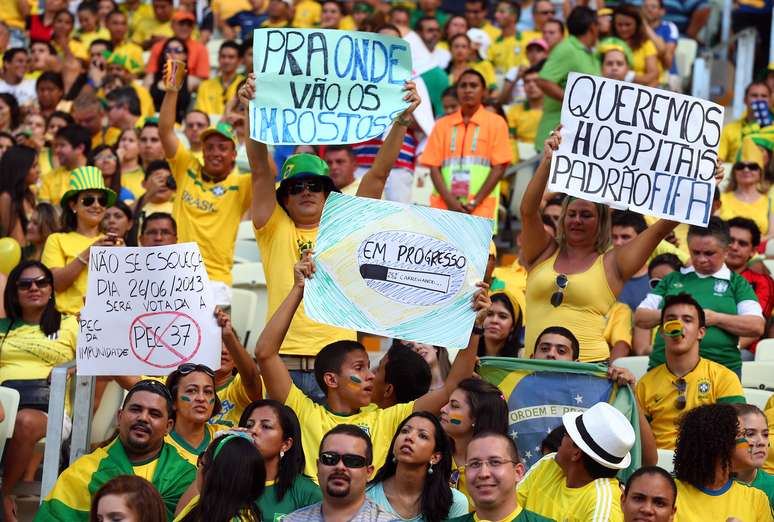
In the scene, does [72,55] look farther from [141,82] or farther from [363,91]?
[363,91]

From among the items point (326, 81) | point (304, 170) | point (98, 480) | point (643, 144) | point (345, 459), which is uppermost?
point (326, 81)

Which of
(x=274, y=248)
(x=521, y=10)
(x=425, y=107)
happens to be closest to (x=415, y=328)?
(x=274, y=248)

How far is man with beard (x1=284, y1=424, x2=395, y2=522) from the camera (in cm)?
584

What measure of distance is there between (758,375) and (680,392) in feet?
3.57

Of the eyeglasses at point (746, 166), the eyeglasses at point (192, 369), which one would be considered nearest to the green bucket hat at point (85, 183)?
the eyeglasses at point (192, 369)

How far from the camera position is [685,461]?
645 centimetres

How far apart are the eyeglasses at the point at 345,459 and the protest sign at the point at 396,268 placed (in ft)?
3.09

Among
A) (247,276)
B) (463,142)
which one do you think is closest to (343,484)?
(247,276)

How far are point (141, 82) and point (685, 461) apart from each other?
32.9ft

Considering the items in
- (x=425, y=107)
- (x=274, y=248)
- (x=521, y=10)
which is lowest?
(x=274, y=248)

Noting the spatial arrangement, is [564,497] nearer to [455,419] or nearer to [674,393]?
[455,419]

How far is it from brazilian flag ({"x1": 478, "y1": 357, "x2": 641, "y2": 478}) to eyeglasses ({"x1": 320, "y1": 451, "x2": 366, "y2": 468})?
1.25 metres

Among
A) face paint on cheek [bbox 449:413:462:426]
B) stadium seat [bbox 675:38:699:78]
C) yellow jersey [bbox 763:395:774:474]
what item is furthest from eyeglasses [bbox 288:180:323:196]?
stadium seat [bbox 675:38:699:78]

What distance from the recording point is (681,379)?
296 inches
